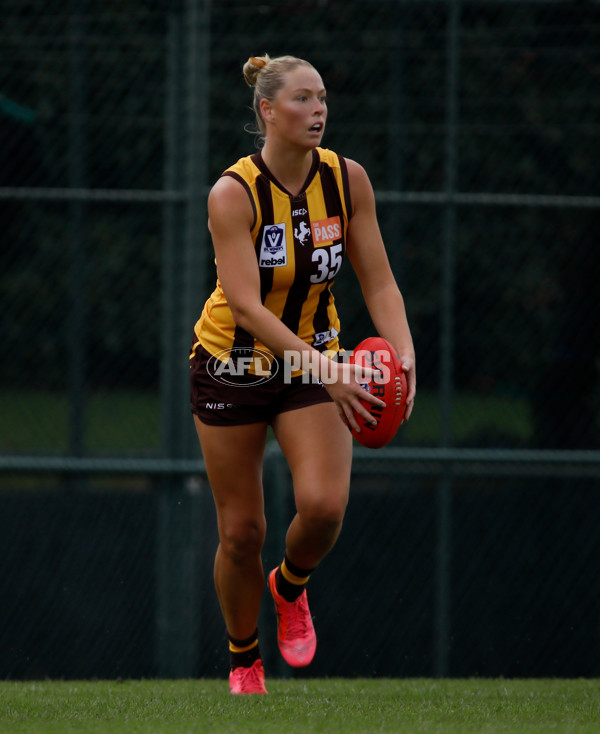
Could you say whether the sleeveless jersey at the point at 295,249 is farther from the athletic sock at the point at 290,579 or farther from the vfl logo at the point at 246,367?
the athletic sock at the point at 290,579

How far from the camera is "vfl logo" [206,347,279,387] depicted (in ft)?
12.8

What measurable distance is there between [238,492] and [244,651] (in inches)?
24.3

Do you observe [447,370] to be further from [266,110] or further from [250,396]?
[266,110]

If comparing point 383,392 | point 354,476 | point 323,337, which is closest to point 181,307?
point 354,476

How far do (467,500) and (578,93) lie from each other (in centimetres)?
397

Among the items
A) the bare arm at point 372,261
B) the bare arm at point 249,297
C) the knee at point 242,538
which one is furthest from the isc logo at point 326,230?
the knee at point 242,538

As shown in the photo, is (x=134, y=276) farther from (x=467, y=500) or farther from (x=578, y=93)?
(x=467, y=500)

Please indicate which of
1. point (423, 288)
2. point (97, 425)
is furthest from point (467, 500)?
point (97, 425)

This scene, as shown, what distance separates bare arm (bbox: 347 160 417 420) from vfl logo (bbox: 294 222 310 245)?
Answer: 0.22m

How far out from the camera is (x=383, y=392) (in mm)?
3605

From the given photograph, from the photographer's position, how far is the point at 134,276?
11039 millimetres

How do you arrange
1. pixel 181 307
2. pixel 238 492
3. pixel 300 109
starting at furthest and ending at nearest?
1. pixel 181 307
2. pixel 238 492
3. pixel 300 109

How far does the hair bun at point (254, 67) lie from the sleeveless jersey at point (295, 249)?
0.93 feet

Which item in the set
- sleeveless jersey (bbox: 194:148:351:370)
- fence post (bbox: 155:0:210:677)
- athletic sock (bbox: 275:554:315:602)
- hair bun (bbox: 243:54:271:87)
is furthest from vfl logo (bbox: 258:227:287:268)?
fence post (bbox: 155:0:210:677)
